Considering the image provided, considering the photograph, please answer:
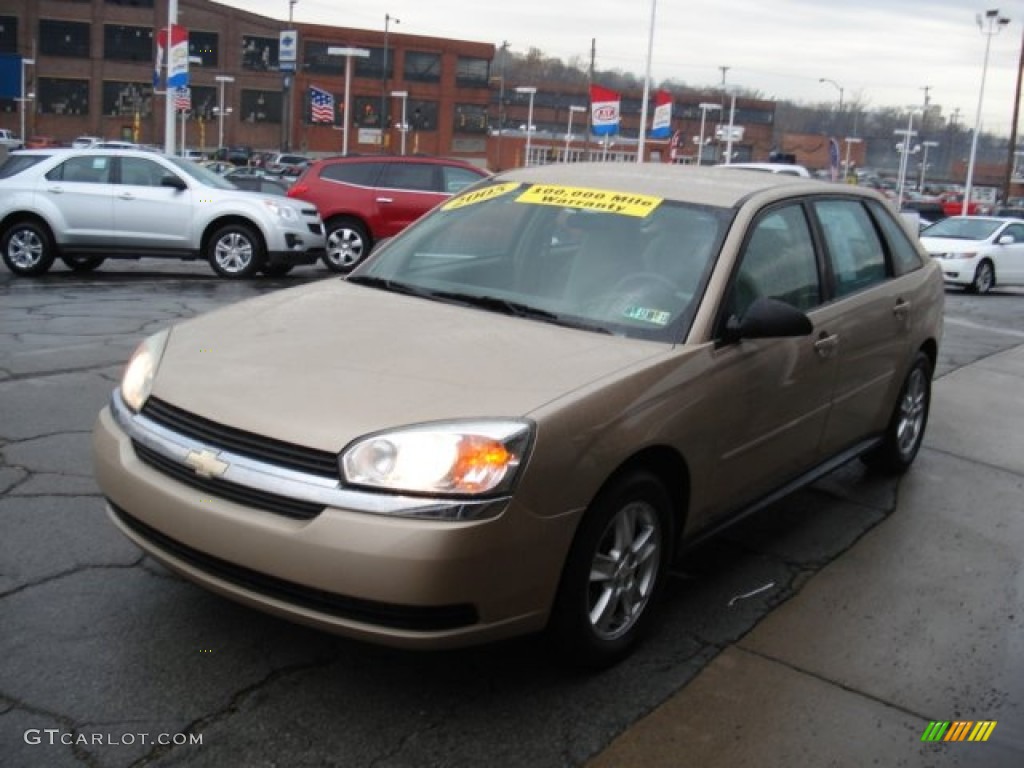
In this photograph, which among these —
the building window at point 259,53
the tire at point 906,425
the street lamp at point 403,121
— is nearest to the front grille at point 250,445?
the tire at point 906,425

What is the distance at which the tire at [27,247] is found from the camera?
1288 cm

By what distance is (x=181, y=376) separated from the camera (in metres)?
3.26

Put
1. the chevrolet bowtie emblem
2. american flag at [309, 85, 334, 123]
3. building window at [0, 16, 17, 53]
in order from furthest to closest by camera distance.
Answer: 1. building window at [0, 16, 17, 53]
2. american flag at [309, 85, 334, 123]
3. the chevrolet bowtie emblem

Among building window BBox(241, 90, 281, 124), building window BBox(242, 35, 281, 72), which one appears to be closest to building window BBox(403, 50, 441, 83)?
building window BBox(242, 35, 281, 72)

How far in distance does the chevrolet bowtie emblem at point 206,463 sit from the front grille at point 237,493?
19mm

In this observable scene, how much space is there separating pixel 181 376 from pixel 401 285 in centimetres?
123

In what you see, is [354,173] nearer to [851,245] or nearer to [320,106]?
[851,245]

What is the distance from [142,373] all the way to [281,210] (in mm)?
10607

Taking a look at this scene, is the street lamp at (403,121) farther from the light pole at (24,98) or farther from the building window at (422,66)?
the light pole at (24,98)

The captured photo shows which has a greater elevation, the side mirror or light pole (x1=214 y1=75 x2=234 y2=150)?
light pole (x1=214 y1=75 x2=234 y2=150)

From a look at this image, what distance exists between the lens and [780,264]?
4.31 m

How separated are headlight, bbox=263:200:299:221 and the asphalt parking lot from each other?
8.97m

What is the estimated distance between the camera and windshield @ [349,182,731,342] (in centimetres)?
382

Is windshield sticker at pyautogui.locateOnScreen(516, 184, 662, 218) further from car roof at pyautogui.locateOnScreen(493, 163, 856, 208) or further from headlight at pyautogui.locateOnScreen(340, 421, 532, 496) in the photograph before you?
headlight at pyautogui.locateOnScreen(340, 421, 532, 496)
